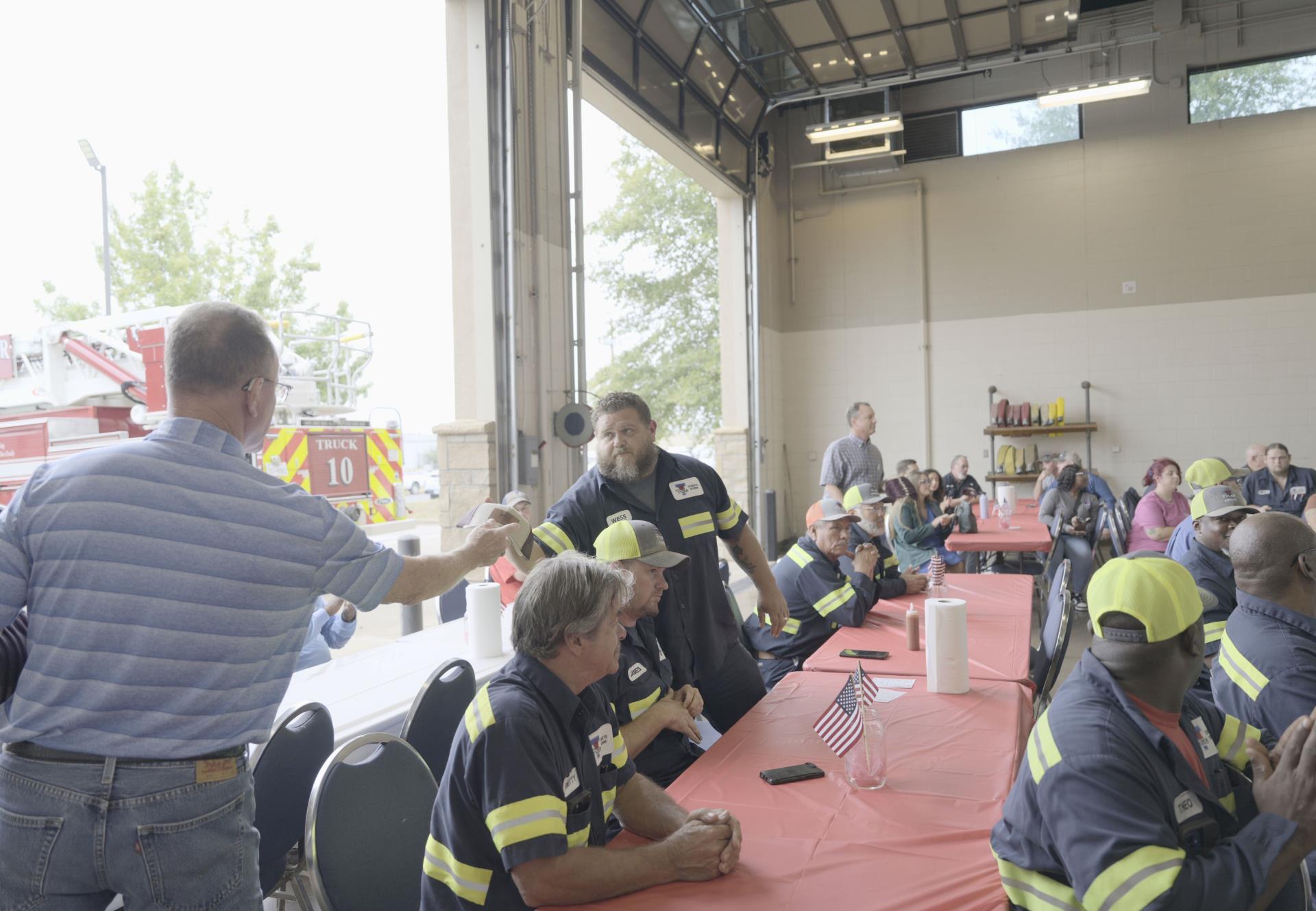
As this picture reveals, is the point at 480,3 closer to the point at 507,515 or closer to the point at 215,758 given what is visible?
the point at 507,515

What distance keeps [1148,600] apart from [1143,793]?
→ 1.14 feet

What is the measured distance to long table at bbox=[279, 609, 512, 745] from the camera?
117 inches

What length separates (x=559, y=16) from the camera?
19.8 ft

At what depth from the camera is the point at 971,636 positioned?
3.80 meters

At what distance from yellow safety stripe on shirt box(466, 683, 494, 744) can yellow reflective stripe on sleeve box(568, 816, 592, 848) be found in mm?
284

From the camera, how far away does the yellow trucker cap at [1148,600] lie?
1583mm

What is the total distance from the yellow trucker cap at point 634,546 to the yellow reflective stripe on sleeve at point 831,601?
4.98 ft

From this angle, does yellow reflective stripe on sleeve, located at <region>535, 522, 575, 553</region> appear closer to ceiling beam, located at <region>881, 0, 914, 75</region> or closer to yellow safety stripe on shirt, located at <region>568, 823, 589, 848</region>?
yellow safety stripe on shirt, located at <region>568, 823, 589, 848</region>

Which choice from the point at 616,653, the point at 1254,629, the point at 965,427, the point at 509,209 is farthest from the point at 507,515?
the point at 965,427

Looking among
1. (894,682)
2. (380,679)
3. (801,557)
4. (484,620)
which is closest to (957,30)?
(801,557)

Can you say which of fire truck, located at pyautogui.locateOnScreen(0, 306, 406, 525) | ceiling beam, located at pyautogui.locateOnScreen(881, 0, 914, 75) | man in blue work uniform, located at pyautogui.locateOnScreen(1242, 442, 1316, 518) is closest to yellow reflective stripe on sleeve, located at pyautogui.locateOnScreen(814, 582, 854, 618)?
fire truck, located at pyautogui.locateOnScreen(0, 306, 406, 525)

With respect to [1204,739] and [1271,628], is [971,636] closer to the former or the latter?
[1271,628]

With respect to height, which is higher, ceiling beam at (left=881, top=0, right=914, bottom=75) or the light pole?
ceiling beam at (left=881, top=0, right=914, bottom=75)

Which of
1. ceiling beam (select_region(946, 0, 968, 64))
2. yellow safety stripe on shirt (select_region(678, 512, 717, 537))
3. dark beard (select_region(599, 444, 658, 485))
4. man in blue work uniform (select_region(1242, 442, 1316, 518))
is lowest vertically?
man in blue work uniform (select_region(1242, 442, 1316, 518))
